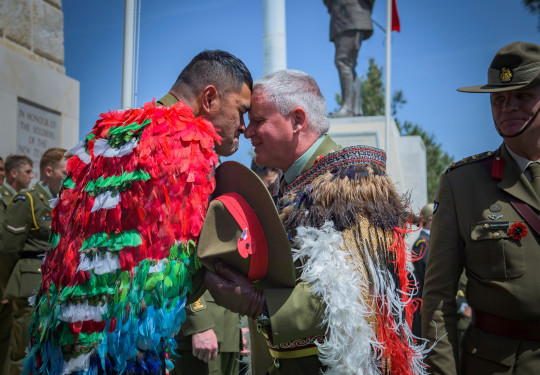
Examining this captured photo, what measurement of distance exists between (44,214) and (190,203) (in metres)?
4.07

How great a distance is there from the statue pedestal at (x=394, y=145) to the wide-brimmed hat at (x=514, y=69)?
8.11m

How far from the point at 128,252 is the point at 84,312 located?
0.26 m

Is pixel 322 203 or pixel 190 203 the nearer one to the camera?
pixel 190 203

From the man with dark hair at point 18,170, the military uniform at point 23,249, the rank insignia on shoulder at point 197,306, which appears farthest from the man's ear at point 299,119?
the man with dark hair at point 18,170

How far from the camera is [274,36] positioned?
25.1 ft

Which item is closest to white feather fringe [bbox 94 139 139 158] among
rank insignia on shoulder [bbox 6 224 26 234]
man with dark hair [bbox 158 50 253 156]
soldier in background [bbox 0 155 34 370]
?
man with dark hair [bbox 158 50 253 156]

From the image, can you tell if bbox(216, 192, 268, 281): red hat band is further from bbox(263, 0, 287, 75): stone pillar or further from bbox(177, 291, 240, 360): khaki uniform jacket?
bbox(263, 0, 287, 75): stone pillar

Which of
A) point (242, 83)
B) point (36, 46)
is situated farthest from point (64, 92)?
point (242, 83)

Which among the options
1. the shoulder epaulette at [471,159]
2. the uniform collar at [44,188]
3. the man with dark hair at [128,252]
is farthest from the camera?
the uniform collar at [44,188]

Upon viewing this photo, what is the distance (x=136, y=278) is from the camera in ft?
6.65

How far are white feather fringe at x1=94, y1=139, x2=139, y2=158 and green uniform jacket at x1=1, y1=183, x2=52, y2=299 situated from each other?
3.73m

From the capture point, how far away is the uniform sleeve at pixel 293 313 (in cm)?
211

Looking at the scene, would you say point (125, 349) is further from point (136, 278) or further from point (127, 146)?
point (127, 146)

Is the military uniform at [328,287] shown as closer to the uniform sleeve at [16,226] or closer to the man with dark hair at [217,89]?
the man with dark hair at [217,89]
